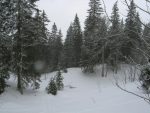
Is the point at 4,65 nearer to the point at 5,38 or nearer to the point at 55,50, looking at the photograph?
the point at 5,38

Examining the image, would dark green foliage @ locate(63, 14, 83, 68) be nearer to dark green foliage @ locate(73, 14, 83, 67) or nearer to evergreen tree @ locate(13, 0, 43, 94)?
dark green foliage @ locate(73, 14, 83, 67)

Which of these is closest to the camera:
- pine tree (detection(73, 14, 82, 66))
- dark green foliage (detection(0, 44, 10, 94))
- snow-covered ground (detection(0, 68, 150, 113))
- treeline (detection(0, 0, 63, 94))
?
snow-covered ground (detection(0, 68, 150, 113))

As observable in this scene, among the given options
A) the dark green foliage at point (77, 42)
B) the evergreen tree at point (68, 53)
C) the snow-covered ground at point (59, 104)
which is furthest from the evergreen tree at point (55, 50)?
the snow-covered ground at point (59, 104)

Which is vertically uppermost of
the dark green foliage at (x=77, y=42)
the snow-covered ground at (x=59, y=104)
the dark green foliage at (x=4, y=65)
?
the dark green foliage at (x=77, y=42)

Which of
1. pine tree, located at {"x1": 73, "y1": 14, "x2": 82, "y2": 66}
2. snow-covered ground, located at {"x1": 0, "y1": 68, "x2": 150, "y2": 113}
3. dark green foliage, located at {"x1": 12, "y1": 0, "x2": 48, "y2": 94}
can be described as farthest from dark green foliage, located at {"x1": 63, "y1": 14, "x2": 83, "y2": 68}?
snow-covered ground, located at {"x1": 0, "y1": 68, "x2": 150, "y2": 113}

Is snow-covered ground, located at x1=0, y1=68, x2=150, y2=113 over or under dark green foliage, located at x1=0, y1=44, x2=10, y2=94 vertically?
under

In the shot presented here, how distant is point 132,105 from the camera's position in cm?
1420

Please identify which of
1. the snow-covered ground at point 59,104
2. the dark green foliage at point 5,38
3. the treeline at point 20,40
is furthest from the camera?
the treeline at point 20,40

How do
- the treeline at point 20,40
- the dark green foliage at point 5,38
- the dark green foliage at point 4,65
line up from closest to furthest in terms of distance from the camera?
the dark green foliage at point 4,65 → the dark green foliage at point 5,38 → the treeline at point 20,40

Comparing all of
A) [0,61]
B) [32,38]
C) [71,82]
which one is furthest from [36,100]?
[71,82]

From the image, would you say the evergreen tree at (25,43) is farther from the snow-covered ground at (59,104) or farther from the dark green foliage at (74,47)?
the dark green foliage at (74,47)

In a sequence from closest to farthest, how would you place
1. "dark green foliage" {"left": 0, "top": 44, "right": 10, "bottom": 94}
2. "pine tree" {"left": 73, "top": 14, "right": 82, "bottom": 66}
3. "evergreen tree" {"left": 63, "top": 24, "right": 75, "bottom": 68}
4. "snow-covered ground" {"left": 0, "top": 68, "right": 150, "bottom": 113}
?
"snow-covered ground" {"left": 0, "top": 68, "right": 150, "bottom": 113} < "dark green foliage" {"left": 0, "top": 44, "right": 10, "bottom": 94} < "pine tree" {"left": 73, "top": 14, "right": 82, "bottom": 66} < "evergreen tree" {"left": 63, "top": 24, "right": 75, "bottom": 68}

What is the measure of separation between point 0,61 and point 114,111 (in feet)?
32.0

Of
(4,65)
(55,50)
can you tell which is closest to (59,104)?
(4,65)
